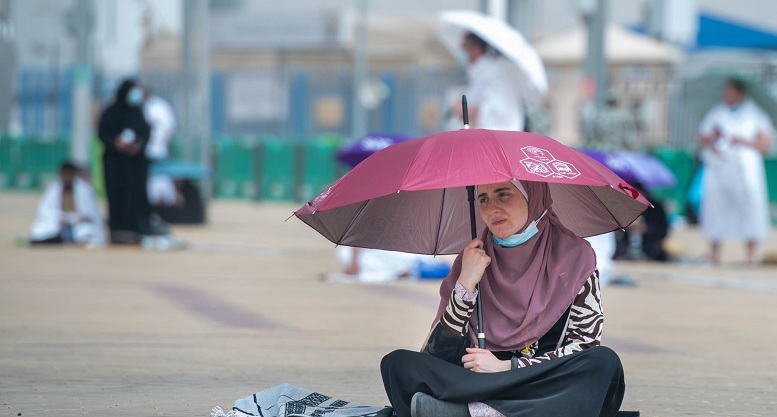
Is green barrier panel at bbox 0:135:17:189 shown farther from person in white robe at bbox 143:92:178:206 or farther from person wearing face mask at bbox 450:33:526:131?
person wearing face mask at bbox 450:33:526:131

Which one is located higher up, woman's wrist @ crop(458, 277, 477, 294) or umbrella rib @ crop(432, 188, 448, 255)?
umbrella rib @ crop(432, 188, 448, 255)

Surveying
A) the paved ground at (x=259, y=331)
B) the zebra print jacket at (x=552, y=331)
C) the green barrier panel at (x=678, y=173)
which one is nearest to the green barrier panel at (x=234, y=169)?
the green barrier panel at (x=678, y=173)

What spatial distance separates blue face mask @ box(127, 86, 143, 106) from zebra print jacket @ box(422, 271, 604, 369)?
11586mm

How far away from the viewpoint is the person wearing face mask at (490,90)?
34.7 ft

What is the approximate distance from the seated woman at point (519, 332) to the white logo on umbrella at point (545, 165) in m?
0.17

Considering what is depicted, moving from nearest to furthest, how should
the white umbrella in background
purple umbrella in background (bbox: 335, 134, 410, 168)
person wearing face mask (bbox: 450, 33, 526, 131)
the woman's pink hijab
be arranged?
the woman's pink hijab
the white umbrella in background
person wearing face mask (bbox: 450, 33, 526, 131)
purple umbrella in background (bbox: 335, 134, 410, 168)

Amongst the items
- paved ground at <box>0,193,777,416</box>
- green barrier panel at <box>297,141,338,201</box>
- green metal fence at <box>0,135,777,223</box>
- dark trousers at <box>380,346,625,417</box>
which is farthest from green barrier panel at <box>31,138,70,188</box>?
dark trousers at <box>380,346,625,417</box>

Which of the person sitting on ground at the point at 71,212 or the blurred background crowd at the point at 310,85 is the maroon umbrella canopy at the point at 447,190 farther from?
the person sitting on ground at the point at 71,212

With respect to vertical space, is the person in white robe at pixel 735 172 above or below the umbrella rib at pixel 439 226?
below

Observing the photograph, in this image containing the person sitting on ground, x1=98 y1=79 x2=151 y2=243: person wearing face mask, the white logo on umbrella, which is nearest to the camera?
the white logo on umbrella

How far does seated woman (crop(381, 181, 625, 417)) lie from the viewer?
179 inches

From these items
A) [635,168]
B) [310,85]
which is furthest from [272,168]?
[635,168]

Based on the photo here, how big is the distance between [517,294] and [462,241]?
0.66 metres

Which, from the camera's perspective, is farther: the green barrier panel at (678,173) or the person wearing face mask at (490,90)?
the green barrier panel at (678,173)
